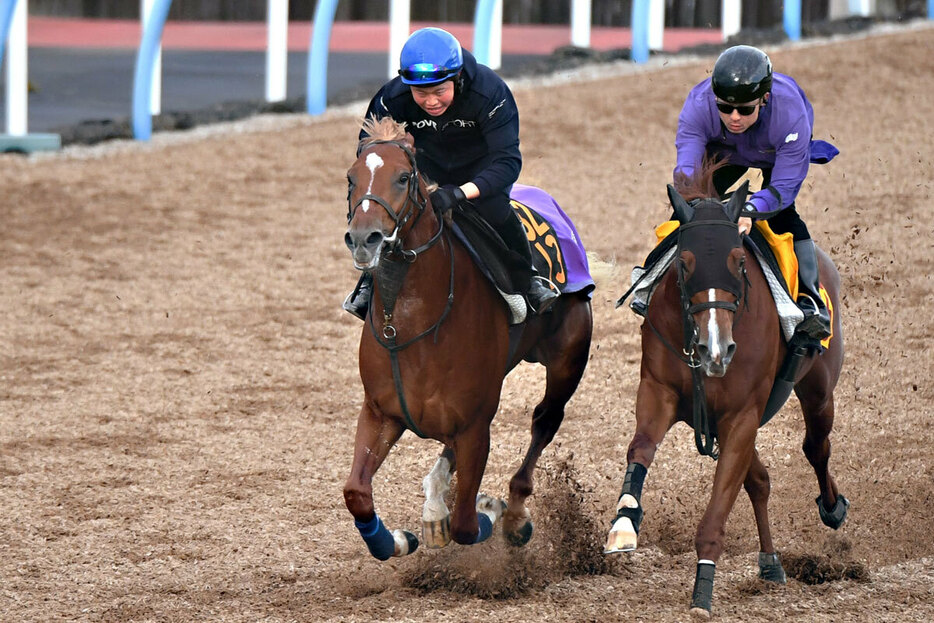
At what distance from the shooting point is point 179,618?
190 inches

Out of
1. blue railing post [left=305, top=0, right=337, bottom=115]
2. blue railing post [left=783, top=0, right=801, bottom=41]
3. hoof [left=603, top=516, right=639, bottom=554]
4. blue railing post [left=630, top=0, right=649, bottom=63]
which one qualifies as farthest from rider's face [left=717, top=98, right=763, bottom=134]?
blue railing post [left=783, top=0, right=801, bottom=41]

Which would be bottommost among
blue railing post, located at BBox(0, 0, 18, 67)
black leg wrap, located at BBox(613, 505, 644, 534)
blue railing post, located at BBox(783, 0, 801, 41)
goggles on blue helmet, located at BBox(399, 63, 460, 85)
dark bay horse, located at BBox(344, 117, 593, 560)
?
black leg wrap, located at BBox(613, 505, 644, 534)

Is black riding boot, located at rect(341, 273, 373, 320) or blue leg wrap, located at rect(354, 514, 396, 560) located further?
black riding boot, located at rect(341, 273, 373, 320)

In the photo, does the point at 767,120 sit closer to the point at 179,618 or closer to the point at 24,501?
the point at 179,618

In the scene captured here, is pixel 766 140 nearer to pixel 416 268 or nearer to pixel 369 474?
pixel 416 268

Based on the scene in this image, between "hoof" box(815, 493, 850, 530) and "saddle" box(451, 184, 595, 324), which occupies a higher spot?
"saddle" box(451, 184, 595, 324)

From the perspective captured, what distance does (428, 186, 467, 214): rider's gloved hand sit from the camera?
4.71 m

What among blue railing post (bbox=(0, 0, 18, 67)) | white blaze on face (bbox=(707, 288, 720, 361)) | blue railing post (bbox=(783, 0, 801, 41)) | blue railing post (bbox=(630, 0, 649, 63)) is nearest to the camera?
white blaze on face (bbox=(707, 288, 720, 361))

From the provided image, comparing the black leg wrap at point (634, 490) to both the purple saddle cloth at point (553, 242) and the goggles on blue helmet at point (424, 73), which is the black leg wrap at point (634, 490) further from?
the goggles on blue helmet at point (424, 73)

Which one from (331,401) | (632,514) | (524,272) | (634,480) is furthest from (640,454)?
(331,401)

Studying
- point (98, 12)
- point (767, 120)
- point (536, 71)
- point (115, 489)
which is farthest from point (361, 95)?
point (767, 120)

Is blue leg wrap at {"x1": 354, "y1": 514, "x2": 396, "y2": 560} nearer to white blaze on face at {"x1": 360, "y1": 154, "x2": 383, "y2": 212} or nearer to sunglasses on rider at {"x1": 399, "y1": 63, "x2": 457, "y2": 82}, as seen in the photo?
white blaze on face at {"x1": 360, "y1": 154, "x2": 383, "y2": 212}

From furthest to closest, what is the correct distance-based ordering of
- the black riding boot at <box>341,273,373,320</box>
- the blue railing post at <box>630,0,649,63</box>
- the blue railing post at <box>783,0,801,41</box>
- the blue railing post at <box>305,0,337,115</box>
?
1. the blue railing post at <box>783,0,801,41</box>
2. the blue railing post at <box>630,0,649,63</box>
3. the blue railing post at <box>305,0,337,115</box>
4. the black riding boot at <box>341,273,373,320</box>

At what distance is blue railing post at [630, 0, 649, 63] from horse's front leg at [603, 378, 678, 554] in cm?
912
